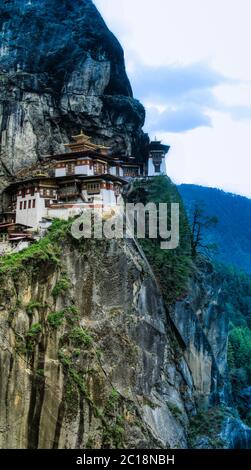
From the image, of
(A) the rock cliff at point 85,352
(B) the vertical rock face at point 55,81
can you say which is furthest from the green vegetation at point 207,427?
(B) the vertical rock face at point 55,81

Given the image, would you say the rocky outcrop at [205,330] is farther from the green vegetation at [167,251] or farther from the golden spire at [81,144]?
the golden spire at [81,144]

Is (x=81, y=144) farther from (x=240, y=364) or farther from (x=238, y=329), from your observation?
(x=238, y=329)

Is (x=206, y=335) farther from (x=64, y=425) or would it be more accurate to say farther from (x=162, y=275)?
(x=64, y=425)

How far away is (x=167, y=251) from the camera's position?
208 ft

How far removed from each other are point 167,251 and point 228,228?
126854mm

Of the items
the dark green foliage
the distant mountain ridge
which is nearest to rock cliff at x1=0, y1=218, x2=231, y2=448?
the dark green foliage

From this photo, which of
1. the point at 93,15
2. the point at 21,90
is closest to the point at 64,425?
the point at 21,90

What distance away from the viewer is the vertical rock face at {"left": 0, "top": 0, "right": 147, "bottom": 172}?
65.4 metres

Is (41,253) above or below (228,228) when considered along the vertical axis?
below

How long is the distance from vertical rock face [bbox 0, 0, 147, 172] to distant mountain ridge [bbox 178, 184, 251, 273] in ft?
326

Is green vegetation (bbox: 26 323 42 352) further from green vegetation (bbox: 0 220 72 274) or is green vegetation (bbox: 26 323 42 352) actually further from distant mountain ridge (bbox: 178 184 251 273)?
distant mountain ridge (bbox: 178 184 251 273)

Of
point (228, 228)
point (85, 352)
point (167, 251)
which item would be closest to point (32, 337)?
point (85, 352)

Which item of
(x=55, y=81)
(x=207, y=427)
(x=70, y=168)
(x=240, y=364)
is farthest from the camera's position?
(x=240, y=364)
